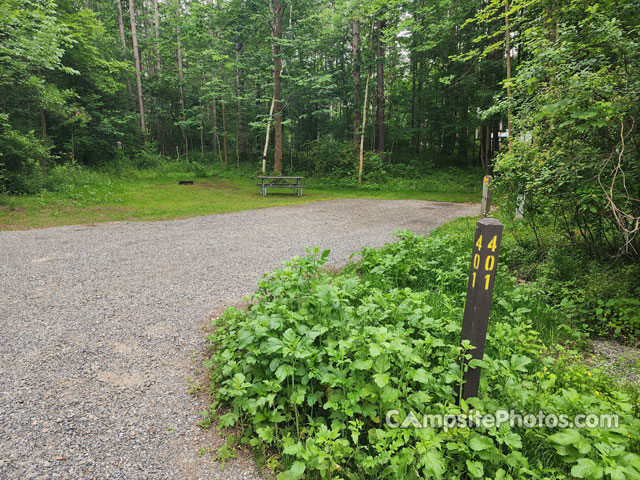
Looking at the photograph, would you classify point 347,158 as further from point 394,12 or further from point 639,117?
point 639,117

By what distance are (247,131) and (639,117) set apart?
84.3ft

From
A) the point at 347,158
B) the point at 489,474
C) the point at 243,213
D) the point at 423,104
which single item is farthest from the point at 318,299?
the point at 423,104

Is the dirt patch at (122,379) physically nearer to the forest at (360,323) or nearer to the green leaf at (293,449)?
the forest at (360,323)

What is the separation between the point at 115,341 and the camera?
9.80 feet

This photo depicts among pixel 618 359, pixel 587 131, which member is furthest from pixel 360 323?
pixel 587 131

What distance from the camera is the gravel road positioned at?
6.19ft

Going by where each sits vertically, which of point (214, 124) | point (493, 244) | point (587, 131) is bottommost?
point (493, 244)

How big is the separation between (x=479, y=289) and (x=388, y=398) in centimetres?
79

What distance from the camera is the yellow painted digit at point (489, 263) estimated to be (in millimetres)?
1839

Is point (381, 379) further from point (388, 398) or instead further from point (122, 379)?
point (122, 379)

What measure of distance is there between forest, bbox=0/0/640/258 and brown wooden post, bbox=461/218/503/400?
1533 millimetres

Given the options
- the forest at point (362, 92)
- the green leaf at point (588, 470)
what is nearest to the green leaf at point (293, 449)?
the green leaf at point (588, 470)

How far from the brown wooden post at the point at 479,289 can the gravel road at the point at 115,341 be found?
1.37 meters

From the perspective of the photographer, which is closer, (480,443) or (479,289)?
(480,443)
